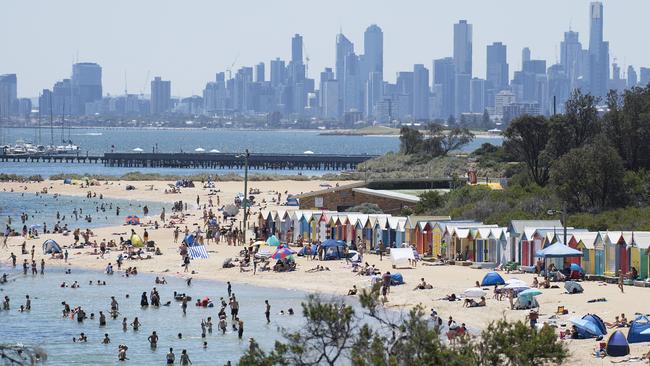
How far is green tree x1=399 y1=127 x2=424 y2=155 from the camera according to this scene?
105938 millimetres

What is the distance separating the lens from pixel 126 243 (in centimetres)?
4978

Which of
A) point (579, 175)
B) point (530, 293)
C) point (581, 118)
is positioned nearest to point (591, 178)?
point (579, 175)

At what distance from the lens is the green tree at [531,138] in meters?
60.3

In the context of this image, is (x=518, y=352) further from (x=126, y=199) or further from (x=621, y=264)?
(x=126, y=199)

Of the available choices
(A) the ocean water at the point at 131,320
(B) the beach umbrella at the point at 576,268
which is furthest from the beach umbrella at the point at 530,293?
(A) the ocean water at the point at 131,320

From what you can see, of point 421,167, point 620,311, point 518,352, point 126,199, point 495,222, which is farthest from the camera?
point 421,167

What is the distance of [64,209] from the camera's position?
7044 centimetres

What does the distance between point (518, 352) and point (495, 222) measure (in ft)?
90.3

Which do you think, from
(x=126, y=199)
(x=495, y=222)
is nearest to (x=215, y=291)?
(x=495, y=222)

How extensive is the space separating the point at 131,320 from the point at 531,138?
105 ft

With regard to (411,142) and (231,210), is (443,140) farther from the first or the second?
(231,210)

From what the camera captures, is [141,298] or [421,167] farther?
[421,167]

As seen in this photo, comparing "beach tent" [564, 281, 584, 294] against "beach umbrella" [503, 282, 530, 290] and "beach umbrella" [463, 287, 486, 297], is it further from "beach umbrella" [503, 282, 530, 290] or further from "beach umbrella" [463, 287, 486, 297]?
"beach umbrella" [463, 287, 486, 297]

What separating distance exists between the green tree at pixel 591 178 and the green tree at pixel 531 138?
12.6 metres
